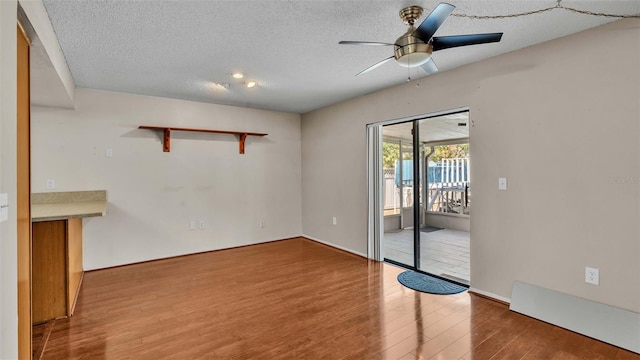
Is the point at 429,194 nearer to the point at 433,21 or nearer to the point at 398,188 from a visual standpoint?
the point at 398,188

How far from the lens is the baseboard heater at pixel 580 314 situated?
2.21 m

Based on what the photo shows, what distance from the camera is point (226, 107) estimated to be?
4.95 meters

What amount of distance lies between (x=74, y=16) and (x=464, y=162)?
460 cm

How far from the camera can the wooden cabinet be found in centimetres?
258

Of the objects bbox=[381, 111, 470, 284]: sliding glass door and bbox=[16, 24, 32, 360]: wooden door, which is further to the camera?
bbox=[381, 111, 470, 284]: sliding glass door

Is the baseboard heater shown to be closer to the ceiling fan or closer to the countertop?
the ceiling fan

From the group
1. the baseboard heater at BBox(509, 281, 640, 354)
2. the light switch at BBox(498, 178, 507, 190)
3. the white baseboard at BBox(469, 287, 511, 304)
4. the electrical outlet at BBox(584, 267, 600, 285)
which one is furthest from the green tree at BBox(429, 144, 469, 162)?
the electrical outlet at BBox(584, 267, 600, 285)

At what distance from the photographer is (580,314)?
2.42 metres

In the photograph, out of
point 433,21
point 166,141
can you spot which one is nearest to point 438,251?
point 433,21

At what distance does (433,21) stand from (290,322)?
7.89 feet

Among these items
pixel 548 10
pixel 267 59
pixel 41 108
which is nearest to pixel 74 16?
pixel 267 59

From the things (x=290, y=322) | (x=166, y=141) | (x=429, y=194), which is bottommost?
(x=290, y=322)

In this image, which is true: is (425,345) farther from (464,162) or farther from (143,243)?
(143,243)

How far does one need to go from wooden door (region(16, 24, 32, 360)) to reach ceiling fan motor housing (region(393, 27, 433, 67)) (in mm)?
2140
